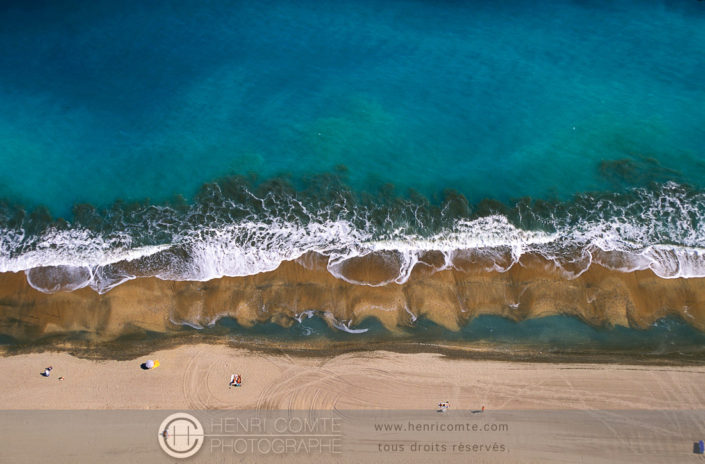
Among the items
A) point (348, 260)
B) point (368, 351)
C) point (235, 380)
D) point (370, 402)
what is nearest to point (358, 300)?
point (348, 260)

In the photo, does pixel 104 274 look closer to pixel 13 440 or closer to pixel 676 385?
pixel 13 440

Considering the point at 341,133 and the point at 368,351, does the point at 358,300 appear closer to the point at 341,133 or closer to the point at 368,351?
the point at 368,351

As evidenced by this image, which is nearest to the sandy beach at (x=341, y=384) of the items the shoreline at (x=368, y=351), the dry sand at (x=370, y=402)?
the dry sand at (x=370, y=402)

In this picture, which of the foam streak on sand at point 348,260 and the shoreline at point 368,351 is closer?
the shoreline at point 368,351

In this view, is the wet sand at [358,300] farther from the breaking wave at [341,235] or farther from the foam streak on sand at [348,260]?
the breaking wave at [341,235]

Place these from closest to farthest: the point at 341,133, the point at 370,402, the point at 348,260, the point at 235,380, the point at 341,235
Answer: the point at 370,402 → the point at 235,380 → the point at 348,260 → the point at 341,235 → the point at 341,133

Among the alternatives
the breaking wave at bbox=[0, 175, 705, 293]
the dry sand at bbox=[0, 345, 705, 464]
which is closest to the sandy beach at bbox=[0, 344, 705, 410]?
the dry sand at bbox=[0, 345, 705, 464]

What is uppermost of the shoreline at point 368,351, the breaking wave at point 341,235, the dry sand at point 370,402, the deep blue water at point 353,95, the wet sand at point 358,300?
the deep blue water at point 353,95
